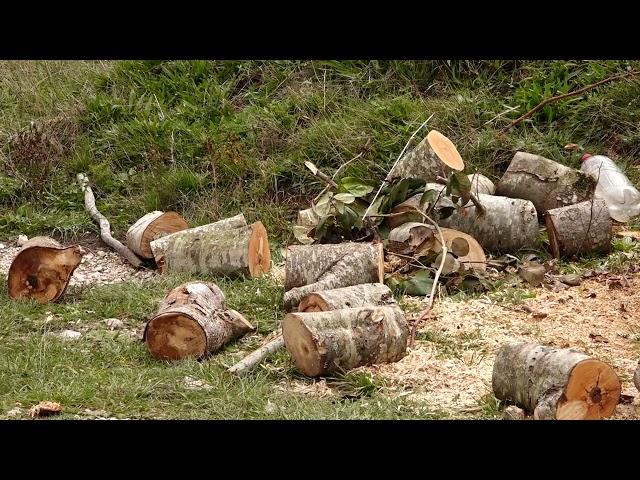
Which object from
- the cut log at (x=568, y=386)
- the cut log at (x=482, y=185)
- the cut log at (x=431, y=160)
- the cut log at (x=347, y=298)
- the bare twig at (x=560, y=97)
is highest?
the bare twig at (x=560, y=97)

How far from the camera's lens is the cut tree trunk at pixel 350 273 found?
564 cm

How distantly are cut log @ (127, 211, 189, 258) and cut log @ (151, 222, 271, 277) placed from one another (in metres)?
0.50

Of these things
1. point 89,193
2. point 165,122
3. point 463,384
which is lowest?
point 463,384

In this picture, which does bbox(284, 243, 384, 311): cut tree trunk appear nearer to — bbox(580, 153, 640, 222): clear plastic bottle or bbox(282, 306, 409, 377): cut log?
bbox(282, 306, 409, 377): cut log

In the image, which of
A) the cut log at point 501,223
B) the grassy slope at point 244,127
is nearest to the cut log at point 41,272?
the grassy slope at point 244,127

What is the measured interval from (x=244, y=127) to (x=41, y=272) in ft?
10.2

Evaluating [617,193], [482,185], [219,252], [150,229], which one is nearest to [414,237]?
[482,185]

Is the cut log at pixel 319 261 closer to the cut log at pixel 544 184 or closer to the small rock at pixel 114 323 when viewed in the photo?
the small rock at pixel 114 323

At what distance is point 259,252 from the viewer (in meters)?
6.54

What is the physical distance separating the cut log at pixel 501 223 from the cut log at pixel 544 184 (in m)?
0.40

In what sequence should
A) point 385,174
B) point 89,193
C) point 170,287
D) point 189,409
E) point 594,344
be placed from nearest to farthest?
1. point 189,409
2. point 594,344
3. point 170,287
4. point 385,174
5. point 89,193
